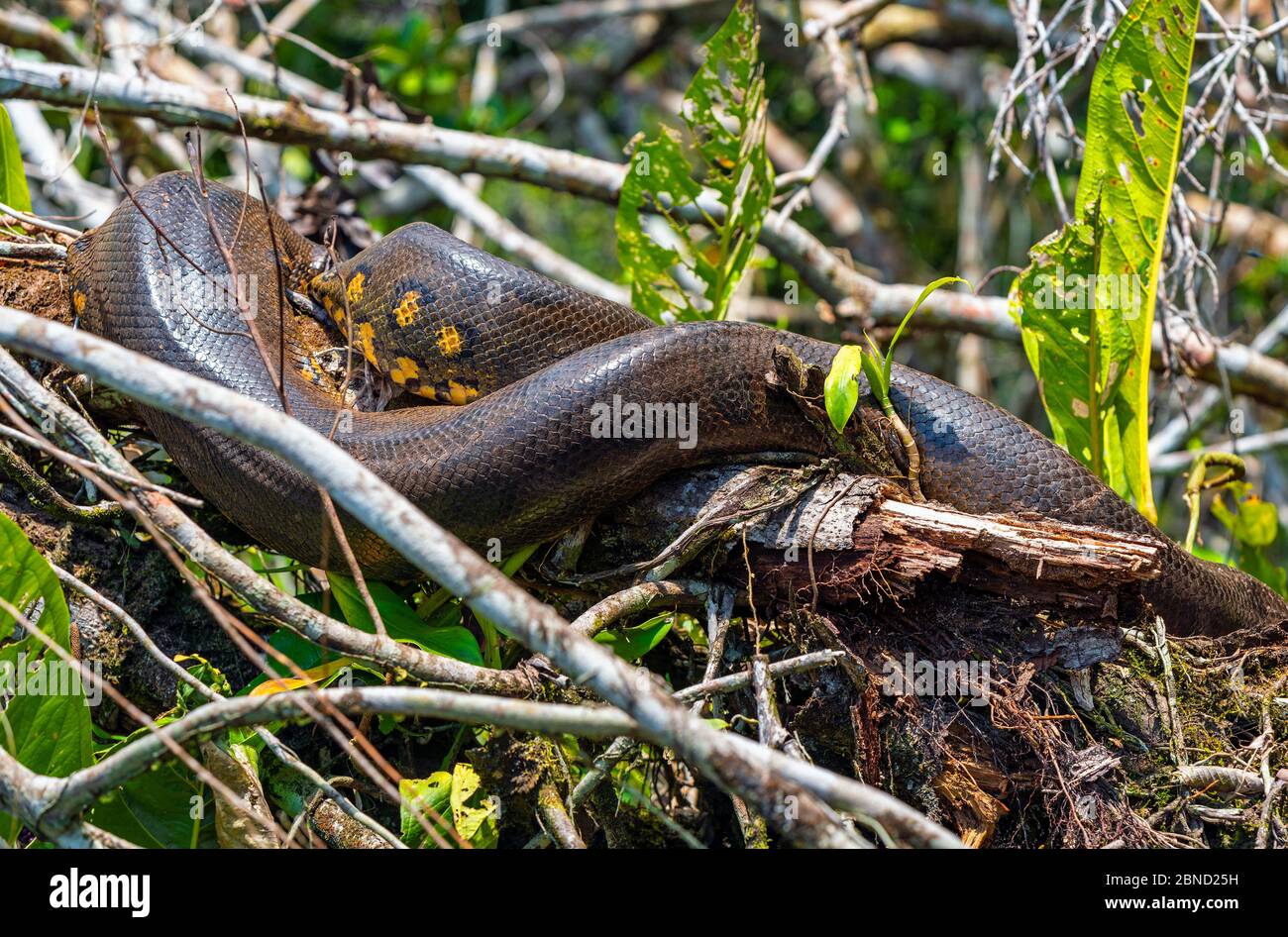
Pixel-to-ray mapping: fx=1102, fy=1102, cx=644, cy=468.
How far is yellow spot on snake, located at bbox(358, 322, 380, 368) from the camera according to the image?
445 centimetres

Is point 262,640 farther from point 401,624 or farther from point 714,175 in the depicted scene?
point 714,175

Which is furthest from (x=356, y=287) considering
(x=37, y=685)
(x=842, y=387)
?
(x=842, y=387)

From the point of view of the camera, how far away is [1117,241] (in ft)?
15.1

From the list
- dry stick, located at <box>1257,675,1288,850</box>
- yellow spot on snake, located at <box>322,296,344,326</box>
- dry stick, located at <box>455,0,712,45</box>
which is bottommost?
dry stick, located at <box>1257,675,1288,850</box>

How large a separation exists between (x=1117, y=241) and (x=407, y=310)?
2930mm

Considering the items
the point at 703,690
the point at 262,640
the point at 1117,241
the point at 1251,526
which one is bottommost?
the point at 1251,526

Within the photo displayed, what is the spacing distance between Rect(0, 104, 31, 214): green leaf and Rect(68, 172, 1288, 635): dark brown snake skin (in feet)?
1.82

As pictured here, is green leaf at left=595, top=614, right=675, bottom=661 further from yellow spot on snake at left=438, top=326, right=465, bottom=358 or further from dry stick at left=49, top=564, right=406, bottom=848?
yellow spot on snake at left=438, top=326, right=465, bottom=358

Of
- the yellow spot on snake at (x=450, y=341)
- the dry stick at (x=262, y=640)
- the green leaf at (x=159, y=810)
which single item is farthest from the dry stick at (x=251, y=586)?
the yellow spot on snake at (x=450, y=341)

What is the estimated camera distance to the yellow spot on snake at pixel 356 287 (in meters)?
4.55

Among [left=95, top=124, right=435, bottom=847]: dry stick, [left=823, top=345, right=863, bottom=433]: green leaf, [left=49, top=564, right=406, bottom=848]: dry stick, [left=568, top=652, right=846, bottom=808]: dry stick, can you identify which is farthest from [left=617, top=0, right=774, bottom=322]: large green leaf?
[left=49, top=564, right=406, bottom=848]: dry stick

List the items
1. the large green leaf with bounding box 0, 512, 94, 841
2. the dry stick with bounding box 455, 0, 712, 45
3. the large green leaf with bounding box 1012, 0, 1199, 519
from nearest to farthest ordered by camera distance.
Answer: the large green leaf with bounding box 0, 512, 94, 841 < the large green leaf with bounding box 1012, 0, 1199, 519 < the dry stick with bounding box 455, 0, 712, 45

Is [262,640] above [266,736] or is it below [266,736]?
above
